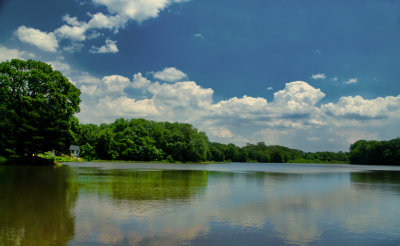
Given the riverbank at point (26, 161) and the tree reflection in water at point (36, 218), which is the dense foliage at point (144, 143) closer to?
the riverbank at point (26, 161)

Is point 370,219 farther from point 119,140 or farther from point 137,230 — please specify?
point 119,140

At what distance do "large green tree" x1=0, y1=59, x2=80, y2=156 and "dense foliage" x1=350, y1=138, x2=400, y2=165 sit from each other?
12128cm

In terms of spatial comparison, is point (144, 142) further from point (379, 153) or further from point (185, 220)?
point (379, 153)

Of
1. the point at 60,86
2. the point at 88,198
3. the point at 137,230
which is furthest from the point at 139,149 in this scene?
the point at 137,230

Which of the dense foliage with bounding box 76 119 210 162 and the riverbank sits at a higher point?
the dense foliage with bounding box 76 119 210 162

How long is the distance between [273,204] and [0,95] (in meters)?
48.3

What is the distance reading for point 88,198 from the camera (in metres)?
15.5

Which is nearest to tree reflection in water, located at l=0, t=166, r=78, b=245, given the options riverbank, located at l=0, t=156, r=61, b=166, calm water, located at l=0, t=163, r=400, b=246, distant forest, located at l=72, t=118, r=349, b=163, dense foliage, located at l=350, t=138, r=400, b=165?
calm water, located at l=0, t=163, r=400, b=246

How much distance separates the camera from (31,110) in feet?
157

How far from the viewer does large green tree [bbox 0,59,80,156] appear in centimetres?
4650

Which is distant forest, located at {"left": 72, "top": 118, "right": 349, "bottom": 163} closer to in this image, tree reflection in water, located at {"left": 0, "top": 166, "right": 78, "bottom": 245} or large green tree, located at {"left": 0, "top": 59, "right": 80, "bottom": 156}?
large green tree, located at {"left": 0, "top": 59, "right": 80, "bottom": 156}

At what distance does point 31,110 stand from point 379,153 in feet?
429

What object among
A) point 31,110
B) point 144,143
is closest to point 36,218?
point 31,110

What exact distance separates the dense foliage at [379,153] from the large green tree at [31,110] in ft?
398
